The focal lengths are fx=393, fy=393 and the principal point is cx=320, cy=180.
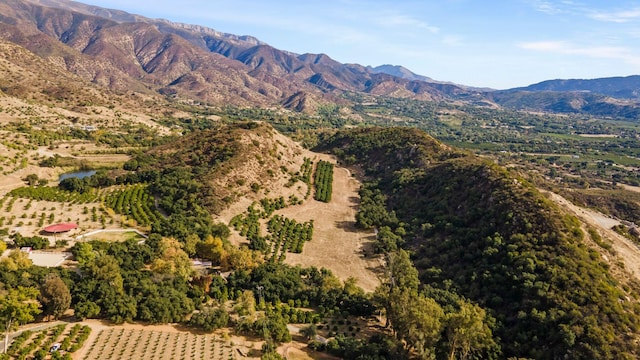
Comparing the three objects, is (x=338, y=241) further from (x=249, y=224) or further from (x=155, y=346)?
(x=155, y=346)

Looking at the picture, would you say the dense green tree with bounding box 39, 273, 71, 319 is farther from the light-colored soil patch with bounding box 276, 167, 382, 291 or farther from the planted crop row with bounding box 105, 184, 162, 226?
the light-colored soil patch with bounding box 276, 167, 382, 291

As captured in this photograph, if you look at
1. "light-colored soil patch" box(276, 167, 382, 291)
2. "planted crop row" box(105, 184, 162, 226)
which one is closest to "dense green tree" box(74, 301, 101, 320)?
"planted crop row" box(105, 184, 162, 226)

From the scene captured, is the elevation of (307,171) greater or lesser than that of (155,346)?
greater

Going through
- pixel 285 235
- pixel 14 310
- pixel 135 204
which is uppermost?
pixel 14 310

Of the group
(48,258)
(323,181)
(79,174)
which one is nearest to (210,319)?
(48,258)

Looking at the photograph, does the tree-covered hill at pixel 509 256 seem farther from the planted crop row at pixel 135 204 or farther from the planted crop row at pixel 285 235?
the planted crop row at pixel 135 204

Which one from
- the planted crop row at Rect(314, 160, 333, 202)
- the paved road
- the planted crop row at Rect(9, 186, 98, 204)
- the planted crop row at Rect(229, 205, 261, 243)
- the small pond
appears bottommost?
the paved road
